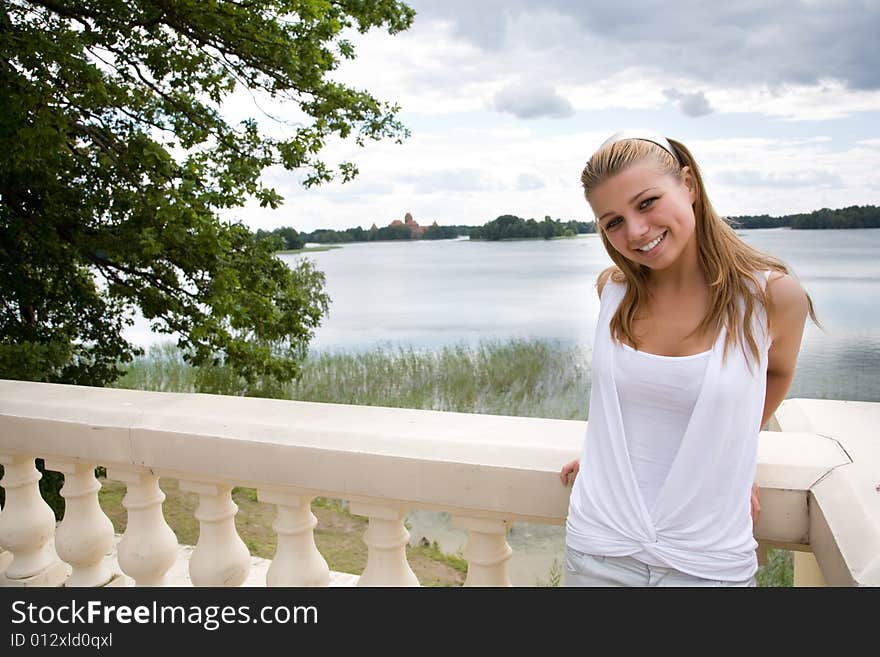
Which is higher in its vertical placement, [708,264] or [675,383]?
[708,264]

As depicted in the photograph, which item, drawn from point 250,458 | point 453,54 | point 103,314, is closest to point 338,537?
point 103,314

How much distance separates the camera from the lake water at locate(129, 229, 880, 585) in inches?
385

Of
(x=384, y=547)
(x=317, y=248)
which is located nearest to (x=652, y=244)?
(x=384, y=547)

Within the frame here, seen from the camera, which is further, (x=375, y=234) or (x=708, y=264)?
(x=375, y=234)

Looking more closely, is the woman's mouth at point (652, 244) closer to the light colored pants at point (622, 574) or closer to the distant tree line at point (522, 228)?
the light colored pants at point (622, 574)

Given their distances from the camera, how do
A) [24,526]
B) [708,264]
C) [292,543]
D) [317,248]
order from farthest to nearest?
[317,248] < [24,526] < [292,543] < [708,264]

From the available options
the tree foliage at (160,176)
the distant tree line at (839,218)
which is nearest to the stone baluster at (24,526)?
the tree foliage at (160,176)

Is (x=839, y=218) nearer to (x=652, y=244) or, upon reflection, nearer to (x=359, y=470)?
(x=652, y=244)

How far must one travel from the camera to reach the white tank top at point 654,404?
1214 mm

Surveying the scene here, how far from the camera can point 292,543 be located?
1.64 metres

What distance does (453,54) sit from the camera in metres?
13.7

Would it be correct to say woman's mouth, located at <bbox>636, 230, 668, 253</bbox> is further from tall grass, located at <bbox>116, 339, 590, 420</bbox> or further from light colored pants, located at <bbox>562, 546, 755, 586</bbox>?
tall grass, located at <bbox>116, 339, 590, 420</bbox>

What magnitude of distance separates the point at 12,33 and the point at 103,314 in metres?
2.37

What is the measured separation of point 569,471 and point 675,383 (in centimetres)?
27
